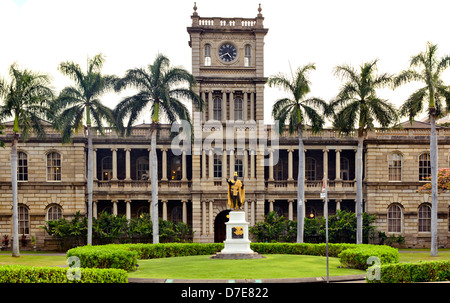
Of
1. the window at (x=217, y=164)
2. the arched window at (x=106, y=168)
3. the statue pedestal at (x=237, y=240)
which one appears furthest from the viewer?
the arched window at (x=106, y=168)

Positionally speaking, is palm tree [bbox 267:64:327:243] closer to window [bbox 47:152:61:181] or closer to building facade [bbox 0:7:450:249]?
building facade [bbox 0:7:450:249]

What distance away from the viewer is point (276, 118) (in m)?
40.9

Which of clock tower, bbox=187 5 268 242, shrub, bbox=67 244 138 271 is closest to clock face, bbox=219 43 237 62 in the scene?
clock tower, bbox=187 5 268 242

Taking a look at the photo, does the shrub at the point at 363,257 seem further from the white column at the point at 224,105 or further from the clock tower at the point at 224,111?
the white column at the point at 224,105

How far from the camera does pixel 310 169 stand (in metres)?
51.3

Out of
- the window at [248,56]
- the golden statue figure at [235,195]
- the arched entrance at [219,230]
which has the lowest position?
the arched entrance at [219,230]

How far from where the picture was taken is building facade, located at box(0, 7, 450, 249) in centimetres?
4694

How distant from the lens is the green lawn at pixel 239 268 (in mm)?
24703

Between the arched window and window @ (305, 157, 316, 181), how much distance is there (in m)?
16.3

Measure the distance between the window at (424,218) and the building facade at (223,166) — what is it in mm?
79

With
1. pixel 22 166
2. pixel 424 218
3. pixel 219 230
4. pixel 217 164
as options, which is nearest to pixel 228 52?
pixel 217 164

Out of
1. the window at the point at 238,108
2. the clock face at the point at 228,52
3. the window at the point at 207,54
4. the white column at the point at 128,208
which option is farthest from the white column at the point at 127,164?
the clock face at the point at 228,52

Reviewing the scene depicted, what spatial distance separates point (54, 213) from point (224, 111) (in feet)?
50.2

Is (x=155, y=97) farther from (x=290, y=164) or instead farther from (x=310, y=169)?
(x=310, y=169)
